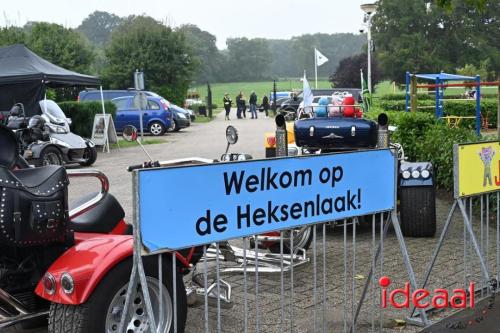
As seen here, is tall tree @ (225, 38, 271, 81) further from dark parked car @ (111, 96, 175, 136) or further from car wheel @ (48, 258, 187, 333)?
car wheel @ (48, 258, 187, 333)

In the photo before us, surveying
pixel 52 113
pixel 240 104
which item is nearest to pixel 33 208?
pixel 52 113

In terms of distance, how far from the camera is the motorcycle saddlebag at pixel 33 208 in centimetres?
372

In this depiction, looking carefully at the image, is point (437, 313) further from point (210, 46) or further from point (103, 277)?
point (210, 46)

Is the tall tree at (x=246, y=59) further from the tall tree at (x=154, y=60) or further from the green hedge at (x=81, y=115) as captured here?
the green hedge at (x=81, y=115)

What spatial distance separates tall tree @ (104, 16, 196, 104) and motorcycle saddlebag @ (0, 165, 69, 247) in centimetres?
3525

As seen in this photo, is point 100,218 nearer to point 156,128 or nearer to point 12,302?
point 12,302

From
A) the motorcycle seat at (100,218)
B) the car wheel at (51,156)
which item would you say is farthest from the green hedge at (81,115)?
the motorcycle seat at (100,218)

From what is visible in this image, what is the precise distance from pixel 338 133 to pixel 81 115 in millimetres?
14790

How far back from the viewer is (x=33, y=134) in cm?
1427

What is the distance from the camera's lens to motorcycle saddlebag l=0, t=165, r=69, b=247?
147 inches

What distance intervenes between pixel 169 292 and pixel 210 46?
10427cm

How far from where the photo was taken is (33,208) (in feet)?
12.4

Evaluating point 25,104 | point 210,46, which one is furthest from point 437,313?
point 210,46

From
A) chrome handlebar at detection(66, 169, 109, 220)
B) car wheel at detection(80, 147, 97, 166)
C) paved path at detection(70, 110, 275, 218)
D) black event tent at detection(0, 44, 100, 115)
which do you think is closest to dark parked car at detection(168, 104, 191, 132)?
paved path at detection(70, 110, 275, 218)
